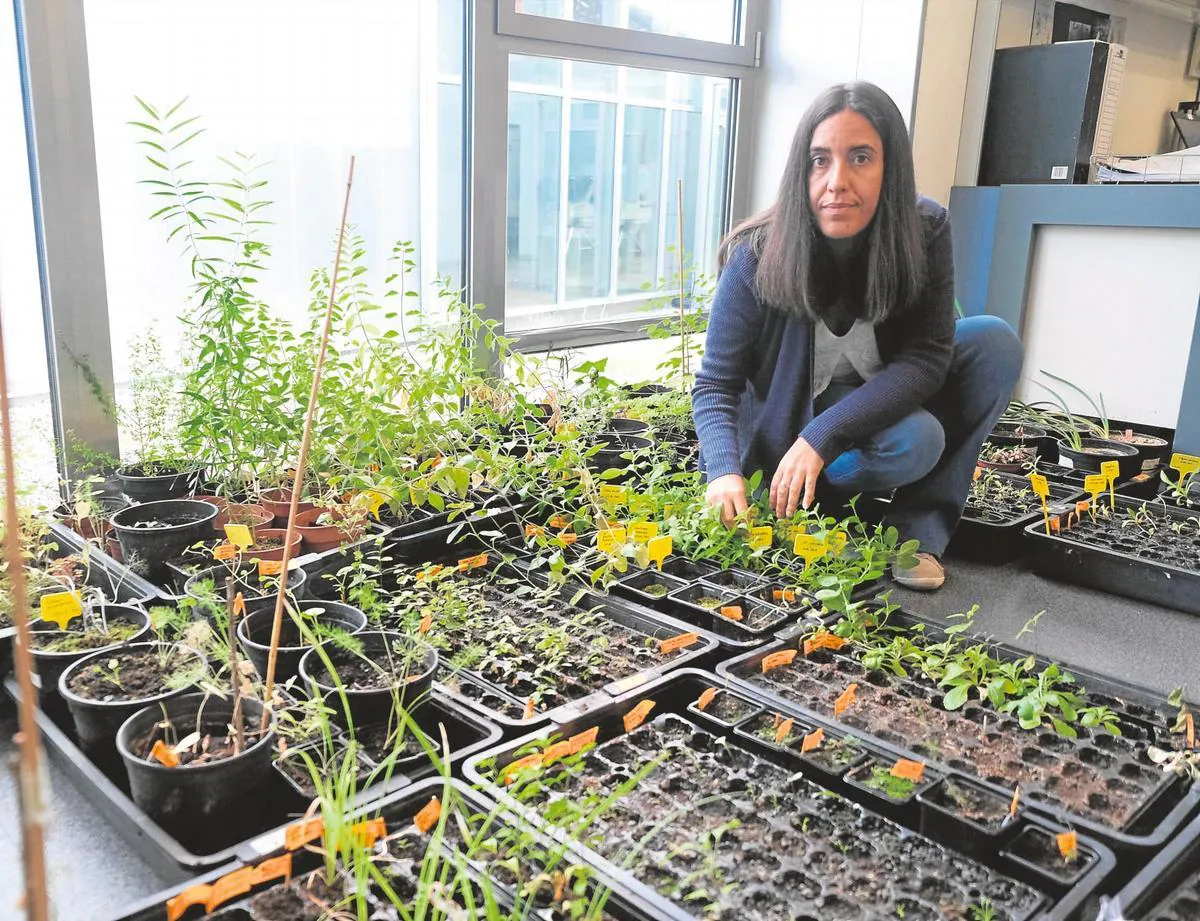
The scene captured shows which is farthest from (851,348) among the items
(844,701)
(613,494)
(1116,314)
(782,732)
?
(1116,314)

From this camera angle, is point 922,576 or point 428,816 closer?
point 428,816

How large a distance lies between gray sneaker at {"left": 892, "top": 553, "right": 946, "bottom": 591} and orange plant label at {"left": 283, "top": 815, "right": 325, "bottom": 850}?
163cm

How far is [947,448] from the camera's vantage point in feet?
8.59


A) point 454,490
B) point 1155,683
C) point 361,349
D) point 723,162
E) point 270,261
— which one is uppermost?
point 723,162

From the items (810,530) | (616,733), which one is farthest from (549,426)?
(616,733)

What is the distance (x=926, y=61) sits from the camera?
13.1 ft

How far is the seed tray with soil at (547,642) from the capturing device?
5.84 ft

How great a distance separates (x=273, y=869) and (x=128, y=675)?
61cm

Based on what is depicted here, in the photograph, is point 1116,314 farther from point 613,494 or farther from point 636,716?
point 636,716

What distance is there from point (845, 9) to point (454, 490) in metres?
Answer: 2.81

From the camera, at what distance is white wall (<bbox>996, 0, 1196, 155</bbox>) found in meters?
4.98

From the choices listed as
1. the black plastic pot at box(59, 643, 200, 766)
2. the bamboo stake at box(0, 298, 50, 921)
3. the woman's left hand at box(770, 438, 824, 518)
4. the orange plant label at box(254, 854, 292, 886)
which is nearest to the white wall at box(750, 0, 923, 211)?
the woman's left hand at box(770, 438, 824, 518)

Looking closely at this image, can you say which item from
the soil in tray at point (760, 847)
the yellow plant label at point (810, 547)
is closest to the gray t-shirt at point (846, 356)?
the yellow plant label at point (810, 547)

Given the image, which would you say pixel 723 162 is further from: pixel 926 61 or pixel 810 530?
pixel 810 530
